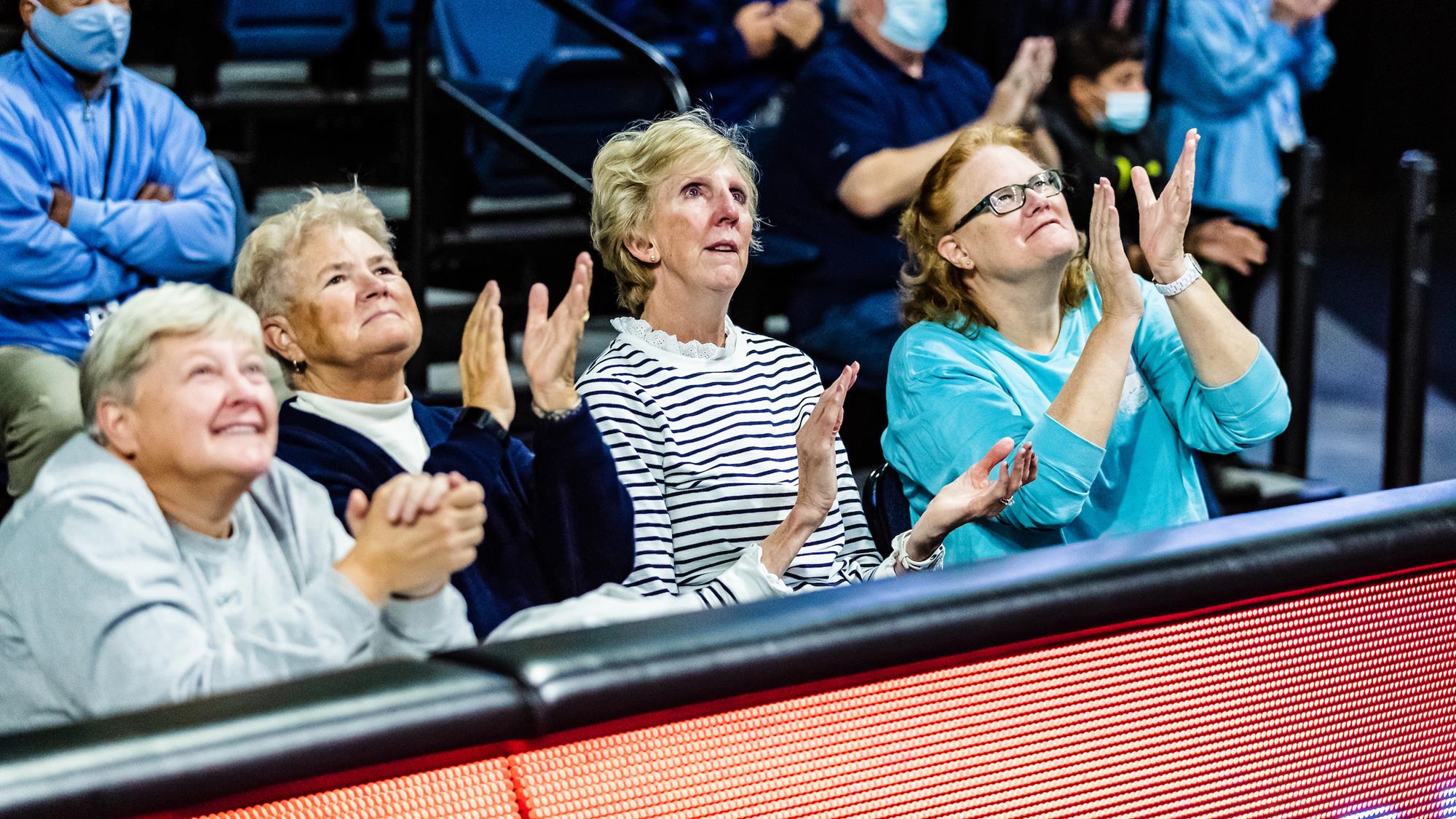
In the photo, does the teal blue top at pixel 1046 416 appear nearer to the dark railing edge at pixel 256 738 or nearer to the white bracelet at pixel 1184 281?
the white bracelet at pixel 1184 281

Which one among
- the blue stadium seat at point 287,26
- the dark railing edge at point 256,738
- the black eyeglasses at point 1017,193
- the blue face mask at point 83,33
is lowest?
the dark railing edge at point 256,738

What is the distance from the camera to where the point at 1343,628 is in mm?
1377

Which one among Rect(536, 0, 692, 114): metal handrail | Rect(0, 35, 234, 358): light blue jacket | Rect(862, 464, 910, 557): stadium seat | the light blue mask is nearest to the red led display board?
Rect(862, 464, 910, 557): stadium seat

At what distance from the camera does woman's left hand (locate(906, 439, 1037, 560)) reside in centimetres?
185

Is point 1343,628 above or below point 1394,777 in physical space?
above

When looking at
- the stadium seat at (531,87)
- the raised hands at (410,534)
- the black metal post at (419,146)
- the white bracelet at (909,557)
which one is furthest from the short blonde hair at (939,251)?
the stadium seat at (531,87)

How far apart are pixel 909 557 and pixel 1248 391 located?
1.63 feet

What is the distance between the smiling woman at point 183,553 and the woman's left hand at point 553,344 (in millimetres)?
311

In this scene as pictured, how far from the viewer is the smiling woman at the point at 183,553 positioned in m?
1.22

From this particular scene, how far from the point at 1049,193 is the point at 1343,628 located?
847mm

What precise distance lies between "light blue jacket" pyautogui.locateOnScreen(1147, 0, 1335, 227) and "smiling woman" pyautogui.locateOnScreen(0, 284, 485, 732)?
3636mm

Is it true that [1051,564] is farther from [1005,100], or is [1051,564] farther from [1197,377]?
[1005,100]

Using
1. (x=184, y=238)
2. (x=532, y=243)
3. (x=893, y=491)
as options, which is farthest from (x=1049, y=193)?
(x=532, y=243)

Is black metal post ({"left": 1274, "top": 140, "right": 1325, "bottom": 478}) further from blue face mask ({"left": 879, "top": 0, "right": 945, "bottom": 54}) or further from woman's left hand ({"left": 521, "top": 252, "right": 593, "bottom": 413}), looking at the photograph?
woman's left hand ({"left": 521, "top": 252, "right": 593, "bottom": 413})
